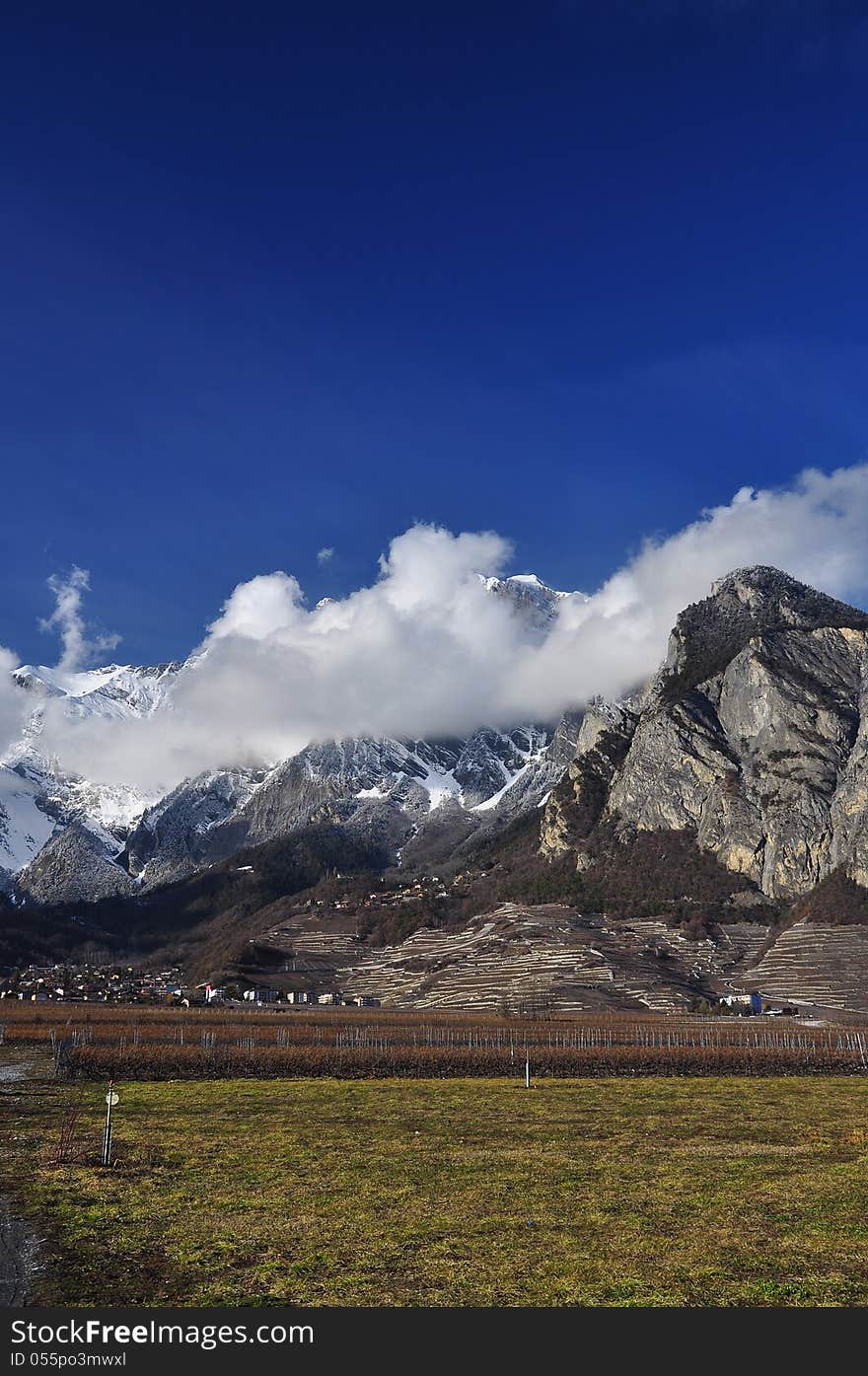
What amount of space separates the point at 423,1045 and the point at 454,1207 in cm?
8595

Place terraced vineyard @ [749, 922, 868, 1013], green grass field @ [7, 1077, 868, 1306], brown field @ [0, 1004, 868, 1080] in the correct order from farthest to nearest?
terraced vineyard @ [749, 922, 868, 1013] → brown field @ [0, 1004, 868, 1080] → green grass field @ [7, 1077, 868, 1306]

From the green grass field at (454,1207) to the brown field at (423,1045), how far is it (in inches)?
1261

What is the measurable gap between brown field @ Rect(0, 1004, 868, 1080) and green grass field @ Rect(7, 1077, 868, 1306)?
32.0 meters

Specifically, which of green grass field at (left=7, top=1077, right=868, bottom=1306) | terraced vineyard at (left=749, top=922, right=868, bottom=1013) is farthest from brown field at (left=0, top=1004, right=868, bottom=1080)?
green grass field at (left=7, top=1077, right=868, bottom=1306)

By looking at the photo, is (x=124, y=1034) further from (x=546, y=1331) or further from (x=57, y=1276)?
(x=546, y=1331)

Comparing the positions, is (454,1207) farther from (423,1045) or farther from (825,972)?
(825,972)

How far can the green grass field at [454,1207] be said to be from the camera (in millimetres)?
19469

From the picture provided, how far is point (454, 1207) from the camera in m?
26.3

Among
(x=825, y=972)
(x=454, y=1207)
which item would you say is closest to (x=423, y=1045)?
(x=454, y=1207)

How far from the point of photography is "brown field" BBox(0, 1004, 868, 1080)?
82.2 meters

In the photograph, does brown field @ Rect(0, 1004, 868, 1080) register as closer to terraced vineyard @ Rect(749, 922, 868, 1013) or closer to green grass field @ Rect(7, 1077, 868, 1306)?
terraced vineyard @ Rect(749, 922, 868, 1013)

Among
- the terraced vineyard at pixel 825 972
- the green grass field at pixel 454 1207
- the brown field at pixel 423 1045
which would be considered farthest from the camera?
the terraced vineyard at pixel 825 972

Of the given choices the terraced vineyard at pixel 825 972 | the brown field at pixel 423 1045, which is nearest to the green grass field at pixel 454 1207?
the brown field at pixel 423 1045

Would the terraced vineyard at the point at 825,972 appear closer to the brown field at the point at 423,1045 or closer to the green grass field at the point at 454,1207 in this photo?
the brown field at the point at 423,1045
